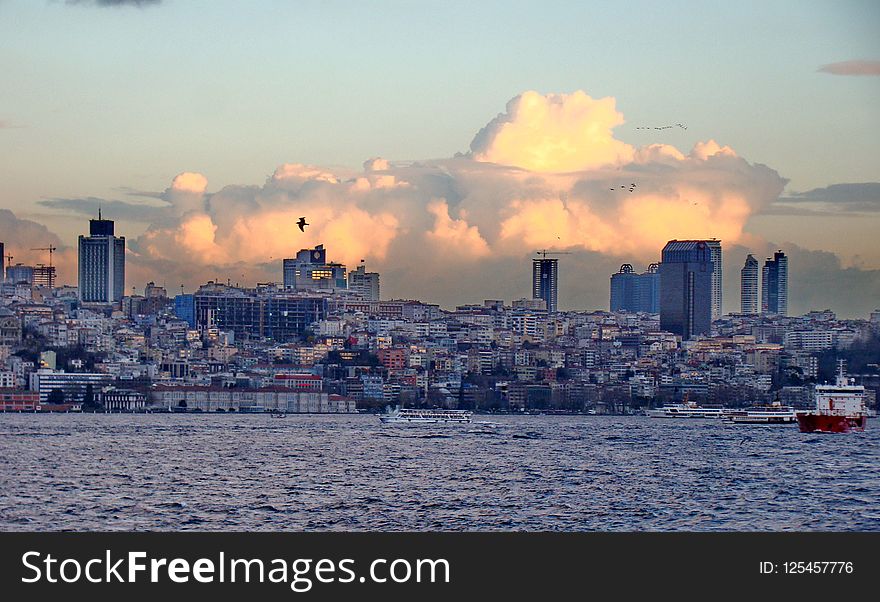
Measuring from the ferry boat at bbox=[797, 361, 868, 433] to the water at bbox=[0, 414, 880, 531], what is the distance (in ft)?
17.9

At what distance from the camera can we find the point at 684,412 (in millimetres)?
88375

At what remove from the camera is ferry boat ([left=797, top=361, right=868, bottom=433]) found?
59156 mm

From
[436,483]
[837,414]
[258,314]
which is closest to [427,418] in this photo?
[837,414]

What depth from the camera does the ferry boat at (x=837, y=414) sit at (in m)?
59.2

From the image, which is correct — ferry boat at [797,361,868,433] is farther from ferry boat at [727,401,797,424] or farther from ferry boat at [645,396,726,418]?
ferry boat at [645,396,726,418]

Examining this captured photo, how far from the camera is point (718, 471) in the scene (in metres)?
35.2

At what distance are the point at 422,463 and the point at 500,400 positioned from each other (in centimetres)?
5808

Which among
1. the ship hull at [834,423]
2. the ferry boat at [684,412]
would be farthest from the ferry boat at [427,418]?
the ferry boat at [684,412]

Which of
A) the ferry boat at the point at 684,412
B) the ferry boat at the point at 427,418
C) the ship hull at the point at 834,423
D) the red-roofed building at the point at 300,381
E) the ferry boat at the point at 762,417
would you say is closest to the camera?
the ship hull at the point at 834,423

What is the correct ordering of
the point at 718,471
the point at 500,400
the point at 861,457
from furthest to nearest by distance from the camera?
the point at 500,400 < the point at 861,457 < the point at 718,471

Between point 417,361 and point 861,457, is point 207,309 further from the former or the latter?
point 861,457

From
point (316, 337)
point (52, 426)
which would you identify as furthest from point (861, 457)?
point (316, 337)

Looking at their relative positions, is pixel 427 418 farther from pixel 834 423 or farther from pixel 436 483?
pixel 436 483

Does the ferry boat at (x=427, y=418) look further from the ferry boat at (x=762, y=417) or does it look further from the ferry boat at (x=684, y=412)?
the ferry boat at (x=684, y=412)
